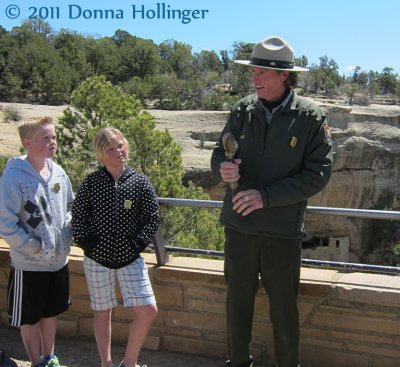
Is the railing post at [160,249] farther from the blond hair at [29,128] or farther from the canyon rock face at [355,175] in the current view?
the canyon rock face at [355,175]

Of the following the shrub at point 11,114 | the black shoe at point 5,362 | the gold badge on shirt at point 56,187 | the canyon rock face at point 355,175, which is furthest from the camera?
the canyon rock face at point 355,175

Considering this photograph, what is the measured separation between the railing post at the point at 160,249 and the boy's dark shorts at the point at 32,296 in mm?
694

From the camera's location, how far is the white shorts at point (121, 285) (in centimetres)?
310

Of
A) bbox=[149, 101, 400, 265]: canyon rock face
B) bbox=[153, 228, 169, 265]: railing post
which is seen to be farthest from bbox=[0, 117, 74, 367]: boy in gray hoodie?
bbox=[149, 101, 400, 265]: canyon rock face

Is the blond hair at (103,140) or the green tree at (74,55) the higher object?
the green tree at (74,55)

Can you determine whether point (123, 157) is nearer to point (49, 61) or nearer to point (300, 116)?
Result: point (300, 116)

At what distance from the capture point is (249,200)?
9.05ft

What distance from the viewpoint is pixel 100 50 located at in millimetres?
51969

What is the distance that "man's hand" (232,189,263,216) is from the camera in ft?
9.04


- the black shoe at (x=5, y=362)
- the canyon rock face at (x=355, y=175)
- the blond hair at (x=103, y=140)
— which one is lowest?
the canyon rock face at (x=355, y=175)

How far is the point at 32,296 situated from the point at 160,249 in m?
0.92

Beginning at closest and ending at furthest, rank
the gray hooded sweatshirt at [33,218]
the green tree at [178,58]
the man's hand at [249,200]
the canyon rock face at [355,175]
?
the man's hand at [249,200] < the gray hooded sweatshirt at [33,218] < the canyon rock face at [355,175] < the green tree at [178,58]

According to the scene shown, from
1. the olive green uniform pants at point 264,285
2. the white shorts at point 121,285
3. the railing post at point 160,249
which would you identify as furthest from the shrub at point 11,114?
the olive green uniform pants at point 264,285

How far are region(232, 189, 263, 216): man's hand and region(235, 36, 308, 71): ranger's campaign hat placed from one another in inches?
26.5
